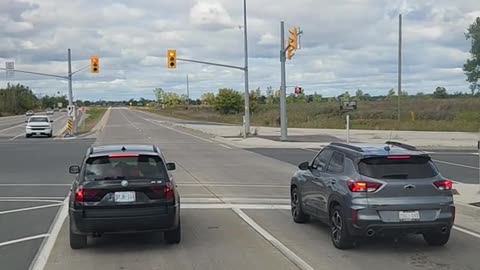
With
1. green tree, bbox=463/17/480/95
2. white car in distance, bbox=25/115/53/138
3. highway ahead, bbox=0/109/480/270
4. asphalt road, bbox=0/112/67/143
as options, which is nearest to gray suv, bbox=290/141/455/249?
highway ahead, bbox=0/109/480/270

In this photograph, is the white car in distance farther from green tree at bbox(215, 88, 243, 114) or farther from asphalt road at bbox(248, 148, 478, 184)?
green tree at bbox(215, 88, 243, 114)

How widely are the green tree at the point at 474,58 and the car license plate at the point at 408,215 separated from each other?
249 feet

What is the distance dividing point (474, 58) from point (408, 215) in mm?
76846

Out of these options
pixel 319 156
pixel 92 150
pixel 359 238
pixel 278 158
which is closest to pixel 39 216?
pixel 92 150

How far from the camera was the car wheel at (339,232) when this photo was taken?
938cm

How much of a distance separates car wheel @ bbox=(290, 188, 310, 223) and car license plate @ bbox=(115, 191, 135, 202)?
3544 millimetres

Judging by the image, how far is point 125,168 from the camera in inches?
381

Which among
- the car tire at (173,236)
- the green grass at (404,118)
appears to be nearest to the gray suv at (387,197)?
the car tire at (173,236)

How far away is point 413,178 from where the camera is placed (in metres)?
9.36

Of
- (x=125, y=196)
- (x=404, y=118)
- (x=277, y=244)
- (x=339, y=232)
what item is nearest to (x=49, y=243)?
(x=125, y=196)

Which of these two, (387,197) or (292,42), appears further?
(292,42)

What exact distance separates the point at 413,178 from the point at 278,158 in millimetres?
20034

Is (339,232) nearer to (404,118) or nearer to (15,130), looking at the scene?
(15,130)

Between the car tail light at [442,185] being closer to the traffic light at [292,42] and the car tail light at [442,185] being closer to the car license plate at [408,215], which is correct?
the car license plate at [408,215]
